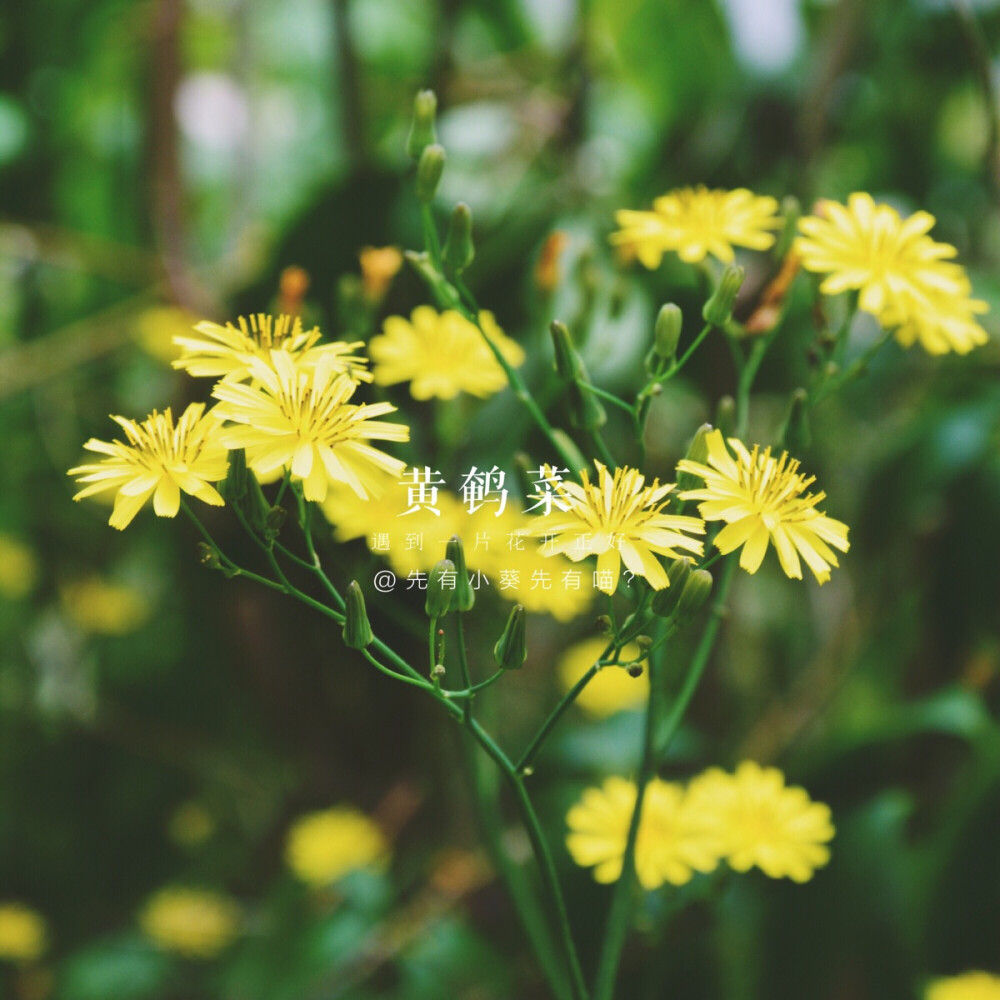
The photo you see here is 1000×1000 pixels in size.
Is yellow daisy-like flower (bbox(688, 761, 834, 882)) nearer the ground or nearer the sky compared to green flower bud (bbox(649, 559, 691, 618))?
nearer the ground

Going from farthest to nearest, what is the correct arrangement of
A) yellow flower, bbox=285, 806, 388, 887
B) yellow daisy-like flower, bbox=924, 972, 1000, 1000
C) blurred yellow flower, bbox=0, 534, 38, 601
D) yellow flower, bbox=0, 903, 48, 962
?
blurred yellow flower, bbox=0, 534, 38, 601
yellow flower, bbox=0, 903, 48, 962
yellow flower, bbox=285, 806, 388, 887
yellow daisy-like flower, bbox=924, 972, 1000, 1000

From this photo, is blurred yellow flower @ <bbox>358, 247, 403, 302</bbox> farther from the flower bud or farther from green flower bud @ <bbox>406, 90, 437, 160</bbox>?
the flower bud

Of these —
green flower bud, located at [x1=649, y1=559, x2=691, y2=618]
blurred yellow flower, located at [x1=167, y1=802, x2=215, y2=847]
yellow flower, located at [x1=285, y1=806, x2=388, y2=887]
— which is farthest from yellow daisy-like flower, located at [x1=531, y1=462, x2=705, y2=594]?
blurred yellow flower, located at [x1=167, y1=802, x2=215, y2=847]

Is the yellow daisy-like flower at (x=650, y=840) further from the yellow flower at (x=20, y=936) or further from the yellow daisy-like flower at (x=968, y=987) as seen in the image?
the yellow flower at (x=20, y=936)

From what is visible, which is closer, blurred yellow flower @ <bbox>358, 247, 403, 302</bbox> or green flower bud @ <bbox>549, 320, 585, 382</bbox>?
green flower bud @ <bbox>549, 320, 585, 382</bbox>

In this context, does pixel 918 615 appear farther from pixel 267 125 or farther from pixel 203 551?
pixel 267 125

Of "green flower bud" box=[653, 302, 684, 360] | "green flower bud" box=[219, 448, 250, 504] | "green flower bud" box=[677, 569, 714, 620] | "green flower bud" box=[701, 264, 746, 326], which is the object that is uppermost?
"green flower bud" box=[701, 264, 746, 326]

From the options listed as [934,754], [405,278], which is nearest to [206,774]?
[405,278]
